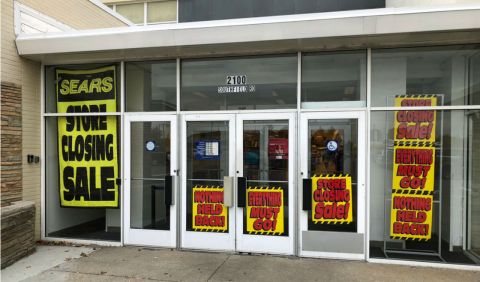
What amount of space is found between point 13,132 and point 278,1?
7.46 metres

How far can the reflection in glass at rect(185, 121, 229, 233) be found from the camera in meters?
6.11

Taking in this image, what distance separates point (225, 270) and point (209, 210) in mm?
1184

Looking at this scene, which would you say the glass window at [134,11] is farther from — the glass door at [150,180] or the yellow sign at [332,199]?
the yellow sign at [332,199]

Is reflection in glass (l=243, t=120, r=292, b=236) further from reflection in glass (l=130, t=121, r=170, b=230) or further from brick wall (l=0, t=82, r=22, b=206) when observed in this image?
brick wall (l=0, t=82, r=22, b=206)

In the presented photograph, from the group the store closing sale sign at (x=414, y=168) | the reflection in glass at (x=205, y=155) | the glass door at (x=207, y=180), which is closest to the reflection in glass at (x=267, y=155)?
the glass door at (x=207, y=180)

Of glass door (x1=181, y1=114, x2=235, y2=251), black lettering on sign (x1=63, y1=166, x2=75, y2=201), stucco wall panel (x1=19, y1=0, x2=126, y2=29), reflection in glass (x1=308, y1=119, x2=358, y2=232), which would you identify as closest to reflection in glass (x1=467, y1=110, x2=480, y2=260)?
reflection in glass (x1=308, y1=119, x2=358, y2=232)

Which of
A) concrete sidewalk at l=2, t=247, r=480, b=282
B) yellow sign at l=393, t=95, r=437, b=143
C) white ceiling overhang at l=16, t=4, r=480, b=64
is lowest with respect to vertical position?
concrete sidewalk at l=2, t=247, r=480, b=282

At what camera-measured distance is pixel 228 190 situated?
19.4 ft

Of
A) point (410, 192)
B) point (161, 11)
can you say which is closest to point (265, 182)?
point (410, 192)

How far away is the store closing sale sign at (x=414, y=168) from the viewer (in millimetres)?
5598

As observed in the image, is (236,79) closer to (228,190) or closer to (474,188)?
(228,190)

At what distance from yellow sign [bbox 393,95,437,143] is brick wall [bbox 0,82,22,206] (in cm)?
626

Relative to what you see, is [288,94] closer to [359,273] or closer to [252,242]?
[252,242]

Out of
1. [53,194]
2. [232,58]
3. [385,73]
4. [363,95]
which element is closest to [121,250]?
[53,194]
